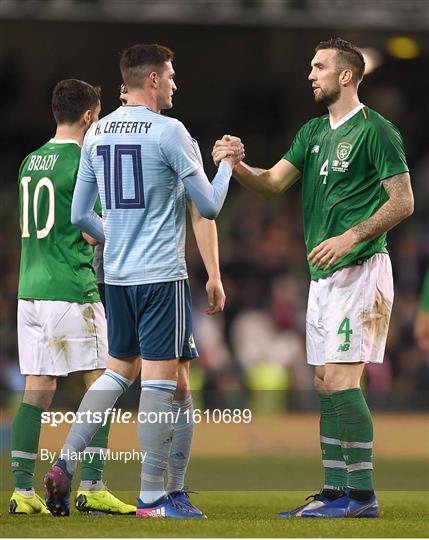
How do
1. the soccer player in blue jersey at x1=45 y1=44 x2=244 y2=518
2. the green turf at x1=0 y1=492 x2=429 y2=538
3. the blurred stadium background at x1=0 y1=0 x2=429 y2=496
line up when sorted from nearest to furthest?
the green turf at x1=0 y1=492 x2=429 y2=538 → the soccer player in blue jersey at x1=45 y1=44 x2=244 y2=518 → the blurred stadium background at x1=0 y1=0 x2=429 y2=496

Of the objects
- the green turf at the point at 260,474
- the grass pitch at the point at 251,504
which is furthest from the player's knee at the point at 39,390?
the green turf at the point at 260,474

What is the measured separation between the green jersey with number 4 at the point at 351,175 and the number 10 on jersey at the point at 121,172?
100 cm

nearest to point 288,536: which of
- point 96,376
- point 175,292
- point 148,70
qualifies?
point 175,292

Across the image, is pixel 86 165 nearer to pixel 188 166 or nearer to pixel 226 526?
pixel 188 166

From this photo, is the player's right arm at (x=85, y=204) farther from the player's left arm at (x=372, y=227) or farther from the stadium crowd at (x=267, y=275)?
the stadium crowd at (x=267, y=275)

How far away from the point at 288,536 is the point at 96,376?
1.74 metres

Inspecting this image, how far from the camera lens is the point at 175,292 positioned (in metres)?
6.25

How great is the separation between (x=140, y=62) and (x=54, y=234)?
3.63 ft

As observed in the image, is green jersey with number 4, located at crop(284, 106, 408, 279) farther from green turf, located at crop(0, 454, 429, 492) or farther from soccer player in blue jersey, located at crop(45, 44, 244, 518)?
green turf, located at crop(0, 454, 429, 492)

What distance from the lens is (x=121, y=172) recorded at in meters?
6.28

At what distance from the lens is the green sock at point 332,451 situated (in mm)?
6777

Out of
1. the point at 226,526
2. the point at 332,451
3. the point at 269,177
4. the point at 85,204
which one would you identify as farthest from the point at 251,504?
the point at 85,204

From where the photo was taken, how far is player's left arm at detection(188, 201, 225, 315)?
6277mm

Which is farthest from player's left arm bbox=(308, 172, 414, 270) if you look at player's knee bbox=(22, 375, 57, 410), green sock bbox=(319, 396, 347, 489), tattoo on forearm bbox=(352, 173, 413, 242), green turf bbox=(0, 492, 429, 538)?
player's knee bbox=(22, 375, 57, 410)
